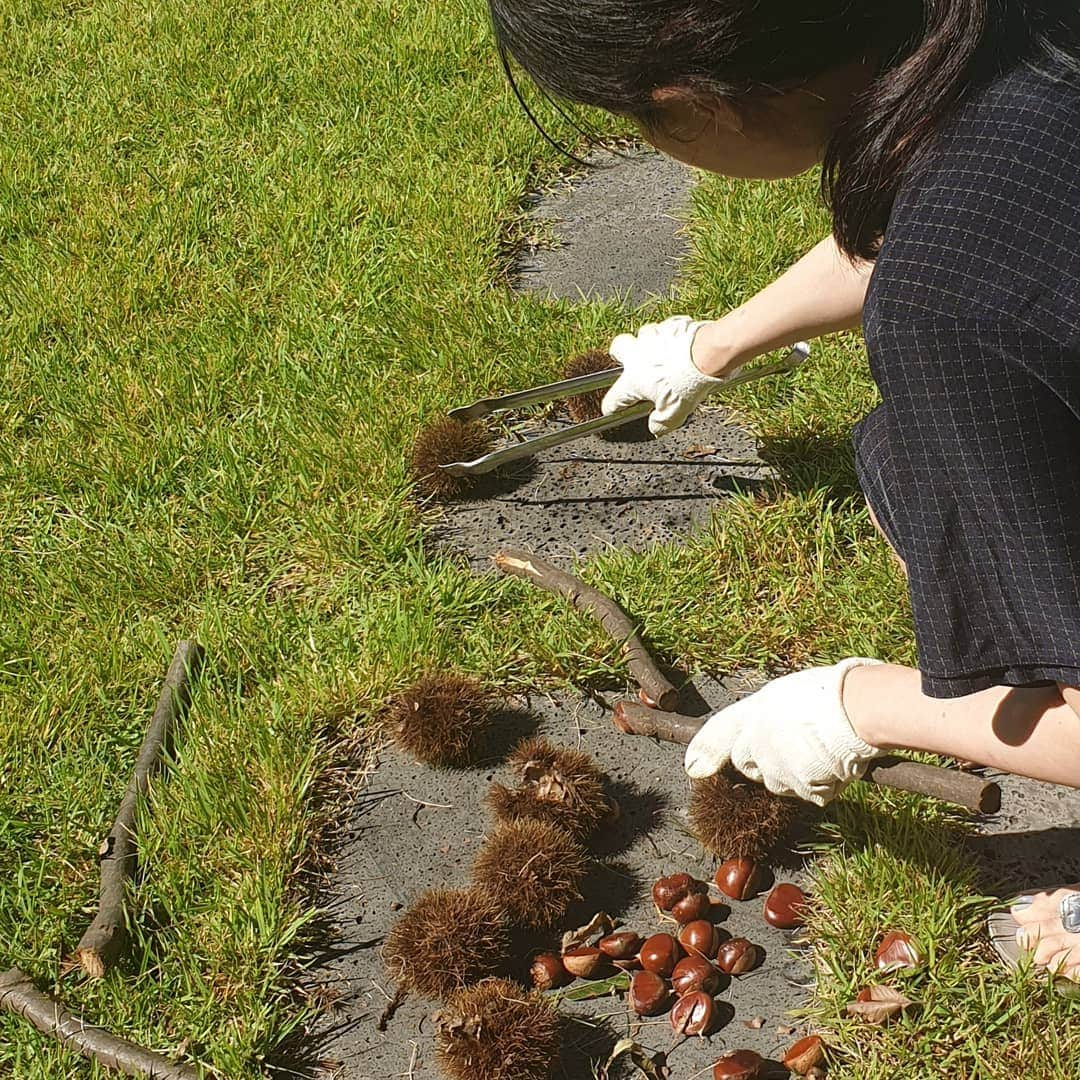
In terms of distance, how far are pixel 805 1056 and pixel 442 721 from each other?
87 centimetres

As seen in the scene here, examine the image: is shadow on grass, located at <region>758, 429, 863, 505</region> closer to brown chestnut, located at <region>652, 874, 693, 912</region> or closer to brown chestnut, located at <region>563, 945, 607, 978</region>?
brown chestnut, located at <region>652, 874, 693, 912</region>

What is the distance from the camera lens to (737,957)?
78.6 inches

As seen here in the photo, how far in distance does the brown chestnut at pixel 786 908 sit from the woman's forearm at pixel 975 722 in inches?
12.0

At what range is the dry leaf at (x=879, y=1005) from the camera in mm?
1896

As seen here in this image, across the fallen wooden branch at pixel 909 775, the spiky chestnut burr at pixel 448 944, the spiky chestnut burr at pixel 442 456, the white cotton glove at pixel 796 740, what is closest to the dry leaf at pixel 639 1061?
the spiky chestnut burr at pixel 448 944

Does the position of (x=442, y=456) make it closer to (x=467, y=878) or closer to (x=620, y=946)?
(x=467, y=878)

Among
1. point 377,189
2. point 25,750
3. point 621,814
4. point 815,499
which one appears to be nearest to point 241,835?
point 25,750

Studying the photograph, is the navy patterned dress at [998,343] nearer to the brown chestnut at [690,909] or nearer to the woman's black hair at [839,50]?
the woman's black hair at [839,50]

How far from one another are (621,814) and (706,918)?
0.28 metres

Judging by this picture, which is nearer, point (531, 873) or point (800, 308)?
point (531, 873)

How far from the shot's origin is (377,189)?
423 cm

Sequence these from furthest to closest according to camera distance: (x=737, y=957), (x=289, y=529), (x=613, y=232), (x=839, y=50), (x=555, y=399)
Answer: (x=613, y=232) → (x=555, y=399) → (x=289, y=529) → (x=737, y=957) → (x=839, y=50)

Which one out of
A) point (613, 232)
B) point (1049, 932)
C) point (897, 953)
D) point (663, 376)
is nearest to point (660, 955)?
point (897, 953)

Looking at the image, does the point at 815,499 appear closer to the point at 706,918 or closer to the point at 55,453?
the point at 706,918
